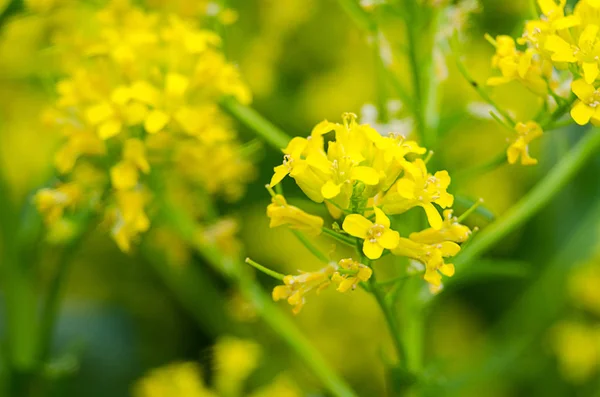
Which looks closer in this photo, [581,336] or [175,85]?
[175,85]

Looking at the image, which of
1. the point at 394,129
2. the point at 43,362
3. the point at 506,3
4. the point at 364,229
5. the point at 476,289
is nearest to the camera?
the point at 364,229

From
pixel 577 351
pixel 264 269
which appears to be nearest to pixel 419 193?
pixel 264 269

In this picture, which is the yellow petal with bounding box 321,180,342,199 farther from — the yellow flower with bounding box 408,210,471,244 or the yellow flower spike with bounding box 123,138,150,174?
the yellow flower spike with bounding box 123,138,150,174

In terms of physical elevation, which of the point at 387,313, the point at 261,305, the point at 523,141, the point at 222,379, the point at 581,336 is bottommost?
the point at 581,336

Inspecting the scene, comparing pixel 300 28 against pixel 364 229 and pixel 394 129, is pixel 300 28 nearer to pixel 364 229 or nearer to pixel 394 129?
pixel 394 129

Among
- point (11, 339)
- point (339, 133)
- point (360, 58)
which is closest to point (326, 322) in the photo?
point (360, 58)

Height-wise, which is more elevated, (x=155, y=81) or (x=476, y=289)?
(x=155, y=81)

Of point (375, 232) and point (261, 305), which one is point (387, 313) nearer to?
point (375, 232)
